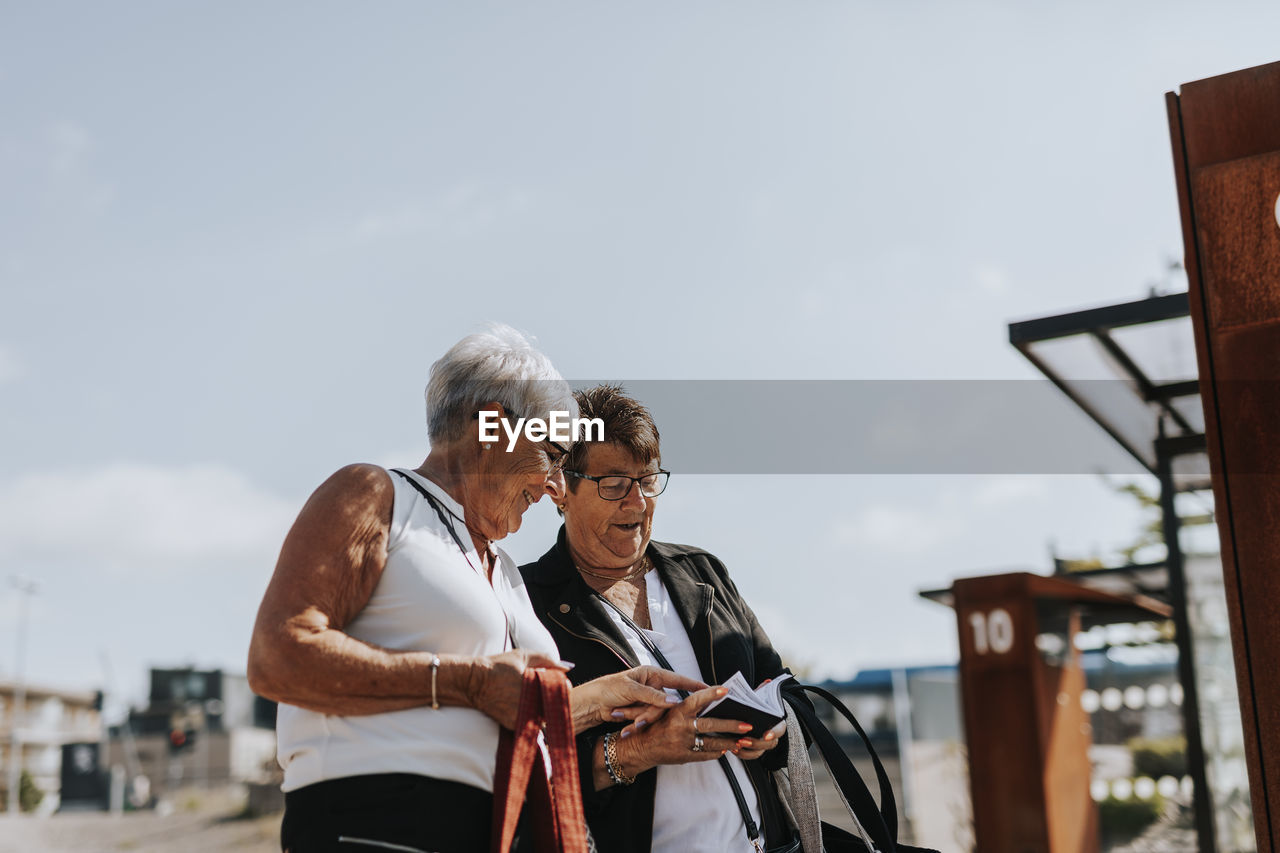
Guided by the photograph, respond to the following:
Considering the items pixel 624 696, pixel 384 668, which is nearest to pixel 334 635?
pixel 384 668

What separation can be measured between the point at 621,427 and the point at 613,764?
829 millimetres

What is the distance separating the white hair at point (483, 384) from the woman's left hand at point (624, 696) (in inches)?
21.7

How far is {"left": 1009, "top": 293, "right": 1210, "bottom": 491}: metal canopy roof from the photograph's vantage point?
589 centimetres

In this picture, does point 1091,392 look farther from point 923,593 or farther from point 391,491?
point 391,491

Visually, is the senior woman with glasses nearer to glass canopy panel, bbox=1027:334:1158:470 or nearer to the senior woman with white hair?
the senior woman with white hair

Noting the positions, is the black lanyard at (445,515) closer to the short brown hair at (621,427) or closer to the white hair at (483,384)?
the white hair at (483,384)

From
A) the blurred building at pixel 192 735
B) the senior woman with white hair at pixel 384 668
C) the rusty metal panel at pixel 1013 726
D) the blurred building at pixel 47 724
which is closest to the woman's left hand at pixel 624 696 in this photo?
the senior woman with white hair at pixel 384 668

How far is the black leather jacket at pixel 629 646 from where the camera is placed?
2527 mm

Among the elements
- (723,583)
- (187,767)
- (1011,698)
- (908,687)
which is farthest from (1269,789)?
(187,767)

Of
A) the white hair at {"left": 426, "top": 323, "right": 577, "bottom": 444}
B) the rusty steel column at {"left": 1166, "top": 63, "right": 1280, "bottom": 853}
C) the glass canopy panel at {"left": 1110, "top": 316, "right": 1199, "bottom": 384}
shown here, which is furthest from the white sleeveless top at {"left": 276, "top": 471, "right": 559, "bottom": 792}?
the glass canopy panel at {"left": 1110, "top": 316, "right": 1199, "bottom": 384}

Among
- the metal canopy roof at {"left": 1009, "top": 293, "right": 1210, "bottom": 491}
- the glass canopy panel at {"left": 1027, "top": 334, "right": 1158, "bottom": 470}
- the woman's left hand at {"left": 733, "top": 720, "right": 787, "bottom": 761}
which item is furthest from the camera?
the glass canopy panel at {"left": 1027, "top": 334, "right": 1158, "bottom": 470}

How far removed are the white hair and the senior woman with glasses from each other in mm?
609

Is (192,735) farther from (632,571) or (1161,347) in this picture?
(632,571)

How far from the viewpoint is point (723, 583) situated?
10.1ft
